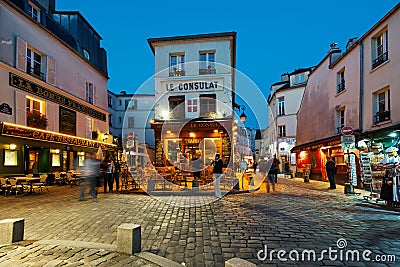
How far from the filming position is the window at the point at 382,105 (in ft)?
36.3

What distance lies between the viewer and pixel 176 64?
20609 mm

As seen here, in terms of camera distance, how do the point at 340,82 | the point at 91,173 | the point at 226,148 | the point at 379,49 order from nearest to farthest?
the point at 91,173 → the point at 379,49 → the point at 340,82 → the point at 226,148

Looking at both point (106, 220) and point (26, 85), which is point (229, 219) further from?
point (26, 85)

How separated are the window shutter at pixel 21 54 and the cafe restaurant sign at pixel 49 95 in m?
0.58

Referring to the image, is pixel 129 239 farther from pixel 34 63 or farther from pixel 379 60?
pixel 34 63

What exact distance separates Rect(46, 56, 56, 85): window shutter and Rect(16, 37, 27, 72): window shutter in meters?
1.87

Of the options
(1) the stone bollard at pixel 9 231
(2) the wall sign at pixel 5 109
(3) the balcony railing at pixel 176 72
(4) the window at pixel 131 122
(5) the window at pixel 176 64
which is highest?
(5) the window at pixel 176 64

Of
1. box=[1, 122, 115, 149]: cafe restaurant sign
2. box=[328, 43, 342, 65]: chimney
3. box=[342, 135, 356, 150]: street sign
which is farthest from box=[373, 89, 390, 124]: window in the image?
box=[1, 122, 115, 149]: cafe restaurant sign

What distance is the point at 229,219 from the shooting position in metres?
6.01

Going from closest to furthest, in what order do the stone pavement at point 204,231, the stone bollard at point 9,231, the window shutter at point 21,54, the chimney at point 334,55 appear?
1. the stone pavement at point 204,231
2. the stone bollard at point 9,231
3. the window shutter at point 21,54
4. the chimney at point 334,55

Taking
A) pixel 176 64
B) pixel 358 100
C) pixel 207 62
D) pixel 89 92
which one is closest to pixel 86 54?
pixel 89 92

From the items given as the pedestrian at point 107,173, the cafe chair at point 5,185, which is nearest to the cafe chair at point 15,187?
the cafe chair at point 5,185

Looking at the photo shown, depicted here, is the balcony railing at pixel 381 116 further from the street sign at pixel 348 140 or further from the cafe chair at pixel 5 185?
the cafe chair at pixel 5 185

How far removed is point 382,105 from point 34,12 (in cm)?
1833
